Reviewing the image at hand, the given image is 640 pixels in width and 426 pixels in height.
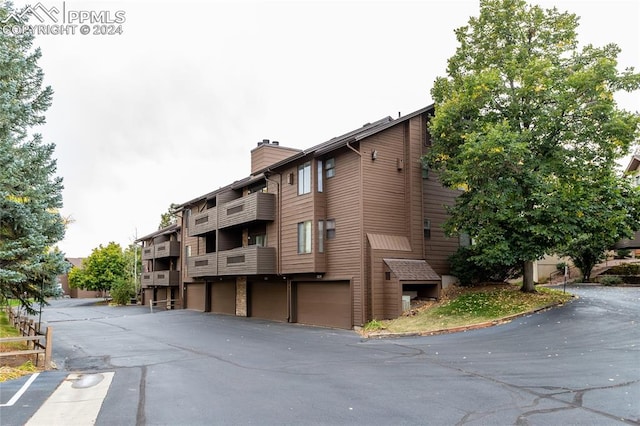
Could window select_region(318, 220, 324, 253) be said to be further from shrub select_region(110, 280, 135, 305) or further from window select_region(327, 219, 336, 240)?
shrub select_region(110, 280, 135, 305)

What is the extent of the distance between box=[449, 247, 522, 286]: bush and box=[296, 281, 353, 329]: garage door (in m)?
5.61

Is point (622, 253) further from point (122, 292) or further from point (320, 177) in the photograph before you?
point (122, 292)

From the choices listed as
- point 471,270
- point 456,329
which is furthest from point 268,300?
point 456,329

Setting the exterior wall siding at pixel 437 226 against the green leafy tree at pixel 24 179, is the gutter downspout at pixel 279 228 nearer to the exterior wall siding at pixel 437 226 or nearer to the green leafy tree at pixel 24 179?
the exterior wall siding at pixel 437 226

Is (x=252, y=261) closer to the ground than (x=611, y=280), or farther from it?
farther from it

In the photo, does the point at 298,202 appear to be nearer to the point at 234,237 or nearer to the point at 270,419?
the point at 234,237

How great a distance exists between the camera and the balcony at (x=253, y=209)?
26875mm

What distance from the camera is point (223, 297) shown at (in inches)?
1400

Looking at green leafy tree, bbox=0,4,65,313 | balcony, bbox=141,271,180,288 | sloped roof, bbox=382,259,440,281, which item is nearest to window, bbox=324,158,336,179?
sloped roof, bbox=382,259,440,281

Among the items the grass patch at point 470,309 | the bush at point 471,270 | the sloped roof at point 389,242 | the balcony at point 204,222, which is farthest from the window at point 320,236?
the balcony at point 204,222

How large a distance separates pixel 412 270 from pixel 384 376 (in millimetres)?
11315

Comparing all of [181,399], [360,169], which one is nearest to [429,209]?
[360,169]

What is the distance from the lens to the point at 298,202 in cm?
2497

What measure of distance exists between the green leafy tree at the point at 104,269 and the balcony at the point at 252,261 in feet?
122
